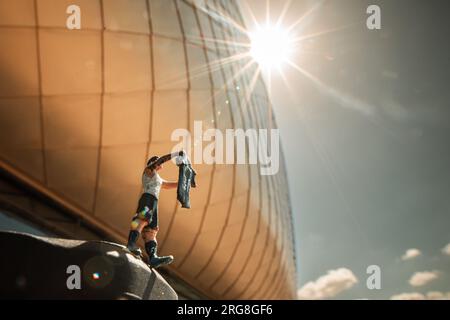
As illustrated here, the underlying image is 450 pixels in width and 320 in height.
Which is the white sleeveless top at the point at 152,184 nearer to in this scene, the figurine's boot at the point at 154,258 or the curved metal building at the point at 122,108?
the figurine's boot at the point at 154,258

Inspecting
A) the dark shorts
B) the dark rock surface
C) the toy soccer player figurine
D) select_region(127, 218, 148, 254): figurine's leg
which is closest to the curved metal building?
the toy soccer player figurine

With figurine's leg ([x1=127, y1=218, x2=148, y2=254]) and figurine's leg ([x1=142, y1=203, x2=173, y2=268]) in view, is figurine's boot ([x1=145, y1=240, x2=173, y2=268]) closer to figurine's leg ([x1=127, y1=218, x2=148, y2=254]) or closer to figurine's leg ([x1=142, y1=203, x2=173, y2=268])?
figurine's leg ([x1=142, y1=203, x2=173, y2=268])

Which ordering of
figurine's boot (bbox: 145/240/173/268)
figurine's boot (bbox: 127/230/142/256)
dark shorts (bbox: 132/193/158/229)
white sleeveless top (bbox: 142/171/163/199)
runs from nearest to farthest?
figurine's boot (bbox: 127/230/142/256) < figurine's boot (bbox: 145/240/173/268) < dark shorts (bbox: 132/193/158/229) < white sleeveless top (bbox: 142/171/163/199)

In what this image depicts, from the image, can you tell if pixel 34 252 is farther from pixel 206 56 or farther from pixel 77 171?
→ pixel 206 56

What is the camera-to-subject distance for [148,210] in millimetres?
3445

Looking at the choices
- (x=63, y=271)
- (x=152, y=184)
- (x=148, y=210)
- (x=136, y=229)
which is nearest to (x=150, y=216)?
(x=148, y=210)

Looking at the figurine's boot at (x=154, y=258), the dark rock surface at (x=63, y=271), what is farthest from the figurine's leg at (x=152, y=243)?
the dark rock surface at (x=63, y=271)

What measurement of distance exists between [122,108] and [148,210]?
2870 millimetres

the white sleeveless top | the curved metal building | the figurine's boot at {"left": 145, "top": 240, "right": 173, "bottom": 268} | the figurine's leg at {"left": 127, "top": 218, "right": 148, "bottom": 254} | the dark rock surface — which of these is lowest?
the dark rock surface

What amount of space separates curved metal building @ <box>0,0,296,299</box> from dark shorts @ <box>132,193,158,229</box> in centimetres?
277

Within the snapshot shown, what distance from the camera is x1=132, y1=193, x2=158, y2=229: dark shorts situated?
3.42 meters

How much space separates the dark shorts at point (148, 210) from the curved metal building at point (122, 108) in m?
2.77
